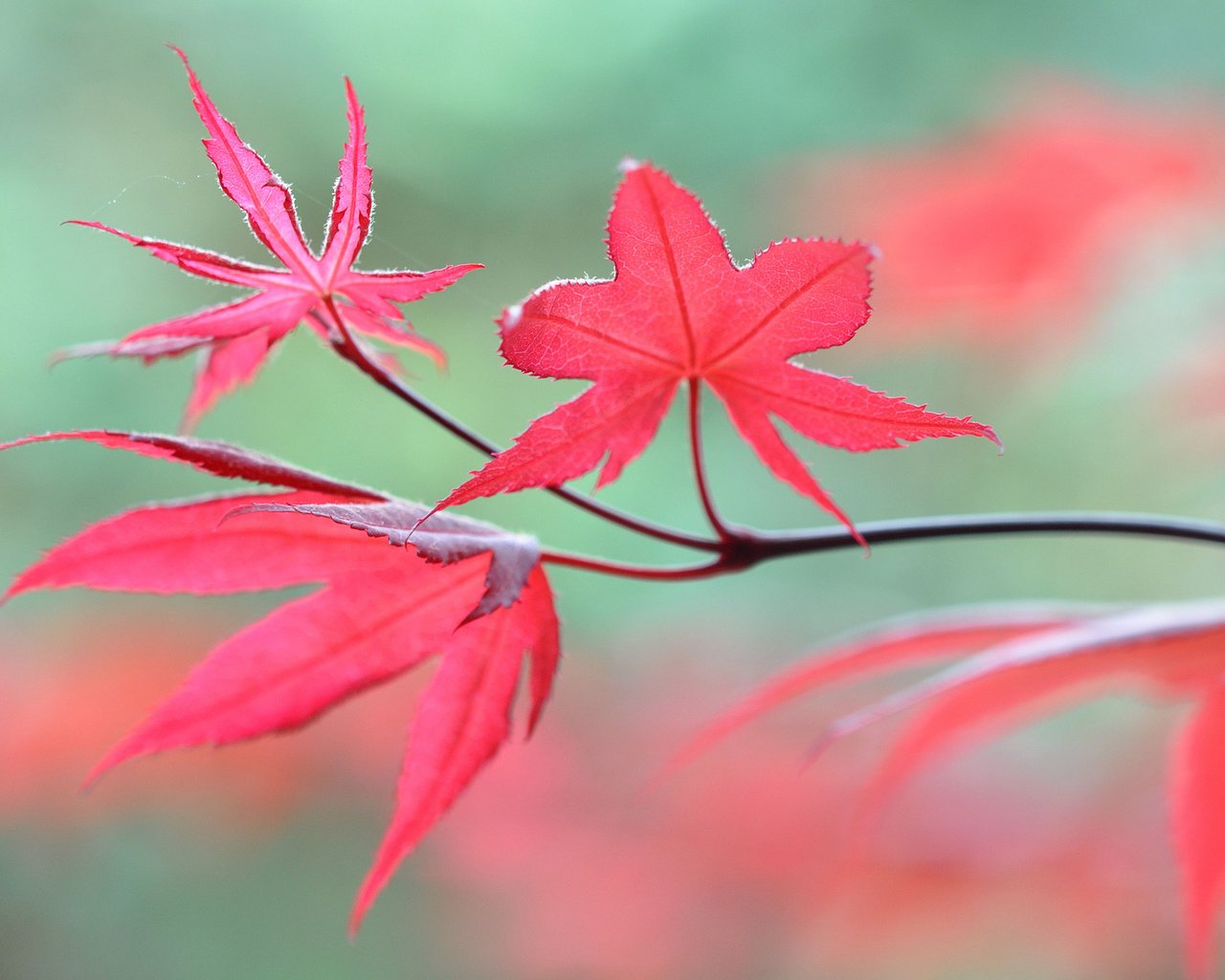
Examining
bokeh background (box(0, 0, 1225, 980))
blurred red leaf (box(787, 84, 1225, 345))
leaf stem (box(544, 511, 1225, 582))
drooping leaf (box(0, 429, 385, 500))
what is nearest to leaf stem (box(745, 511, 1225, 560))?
leaf stem (box(544, 511, 1225, 582))

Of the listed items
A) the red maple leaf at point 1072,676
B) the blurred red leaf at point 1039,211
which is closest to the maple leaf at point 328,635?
the red maple leaf at point 1072,676

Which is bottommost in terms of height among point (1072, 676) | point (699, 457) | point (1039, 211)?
point (1072, 676)

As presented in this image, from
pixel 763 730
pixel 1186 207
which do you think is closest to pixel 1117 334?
pixel 1186 207

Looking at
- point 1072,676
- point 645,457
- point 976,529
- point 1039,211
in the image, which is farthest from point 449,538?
point 645,457

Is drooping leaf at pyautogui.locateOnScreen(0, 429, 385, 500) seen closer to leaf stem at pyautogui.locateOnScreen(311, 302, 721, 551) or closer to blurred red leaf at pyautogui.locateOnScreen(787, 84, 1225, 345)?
leaf stem at pyautogui.locateOnScreen(311, 302, 721, 551)

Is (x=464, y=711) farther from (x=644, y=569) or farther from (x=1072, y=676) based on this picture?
(x=1072, y=676)

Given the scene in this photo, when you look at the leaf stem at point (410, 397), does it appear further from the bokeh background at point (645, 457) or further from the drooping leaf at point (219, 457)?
the bokeh background at point (645, 457)
